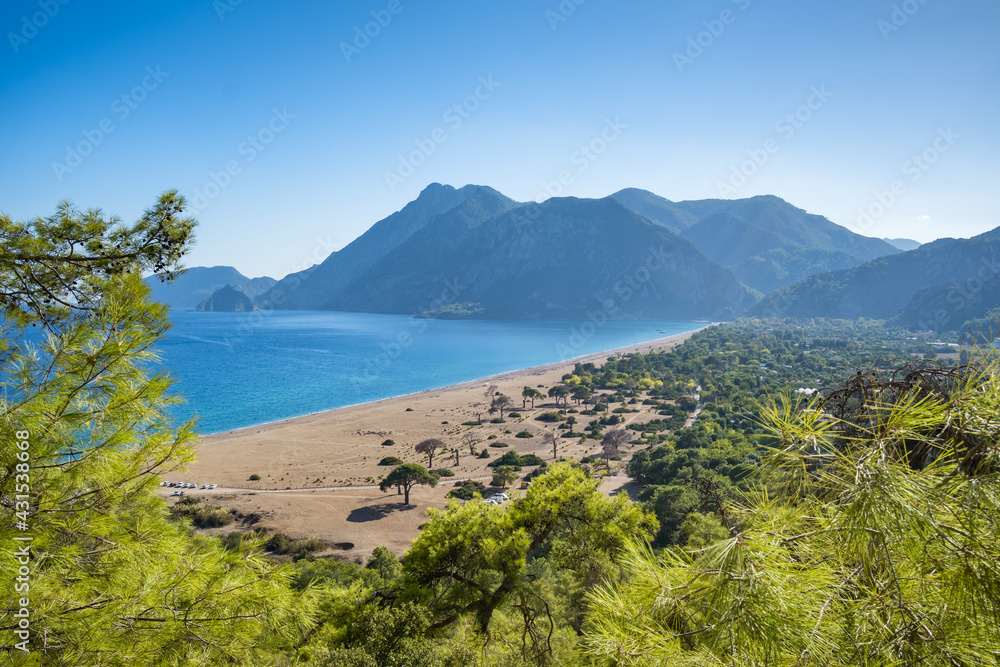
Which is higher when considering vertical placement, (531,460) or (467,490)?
(467,490)

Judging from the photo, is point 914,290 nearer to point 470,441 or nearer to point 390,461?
point 470,441

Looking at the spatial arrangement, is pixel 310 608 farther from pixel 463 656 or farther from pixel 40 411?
pixel 40 411

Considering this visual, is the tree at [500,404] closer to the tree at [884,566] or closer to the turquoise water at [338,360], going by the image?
the turquoise water at [338,360]

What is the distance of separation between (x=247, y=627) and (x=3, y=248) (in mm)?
3273

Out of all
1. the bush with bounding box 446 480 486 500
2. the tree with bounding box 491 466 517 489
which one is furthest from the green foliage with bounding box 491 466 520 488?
the bush with bounding box 446 480 486 500

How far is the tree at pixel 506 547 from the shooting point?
6656 mm

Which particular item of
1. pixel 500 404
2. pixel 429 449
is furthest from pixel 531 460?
pixel 500 404

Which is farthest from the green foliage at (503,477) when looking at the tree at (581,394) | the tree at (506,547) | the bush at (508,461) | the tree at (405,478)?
the tree at (581,394)

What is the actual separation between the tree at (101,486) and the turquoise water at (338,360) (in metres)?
19.2

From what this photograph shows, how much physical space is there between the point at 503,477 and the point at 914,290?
15902 centimetres

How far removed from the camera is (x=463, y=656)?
5.02 m

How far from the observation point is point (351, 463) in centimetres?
3028

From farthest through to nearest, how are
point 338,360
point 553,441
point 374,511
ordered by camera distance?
point 338,360
point 553,441
point 374,511

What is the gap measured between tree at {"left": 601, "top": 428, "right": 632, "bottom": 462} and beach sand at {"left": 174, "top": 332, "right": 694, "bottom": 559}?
1.03 meters
